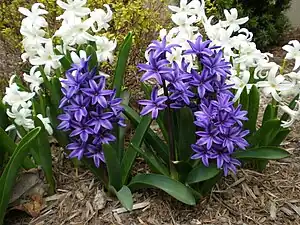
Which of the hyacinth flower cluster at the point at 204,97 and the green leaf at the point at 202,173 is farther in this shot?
the green leaf at the point at 202,173

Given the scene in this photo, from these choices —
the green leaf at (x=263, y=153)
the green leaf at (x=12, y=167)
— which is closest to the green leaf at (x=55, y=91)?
the green leaf at (x=12, y=167)

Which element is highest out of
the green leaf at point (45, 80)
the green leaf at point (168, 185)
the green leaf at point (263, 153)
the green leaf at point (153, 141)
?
the green leaf at point (45, 80)

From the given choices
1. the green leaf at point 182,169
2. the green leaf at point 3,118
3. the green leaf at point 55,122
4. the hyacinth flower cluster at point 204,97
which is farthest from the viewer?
the green leaf at point 3,118

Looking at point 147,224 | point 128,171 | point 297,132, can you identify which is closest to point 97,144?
point 128,171

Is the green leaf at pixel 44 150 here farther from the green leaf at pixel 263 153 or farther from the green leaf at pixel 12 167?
the green leaf at pixel 263 153

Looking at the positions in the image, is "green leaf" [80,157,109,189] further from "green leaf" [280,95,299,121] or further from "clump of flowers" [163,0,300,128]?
"green leaf" [280,95,299,121]

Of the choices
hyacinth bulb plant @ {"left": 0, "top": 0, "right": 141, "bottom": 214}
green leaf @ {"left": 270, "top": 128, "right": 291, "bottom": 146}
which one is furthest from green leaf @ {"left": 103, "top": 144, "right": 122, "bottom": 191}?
green leaf @ {"left": 270, "top": 128, "right": 291, "bottom": 146}

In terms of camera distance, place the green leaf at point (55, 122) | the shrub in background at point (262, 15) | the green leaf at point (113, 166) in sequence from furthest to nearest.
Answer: the shrub in background at point (262, 15), the green leaf at point (55, 122), the green leaf at point (113, 166)
